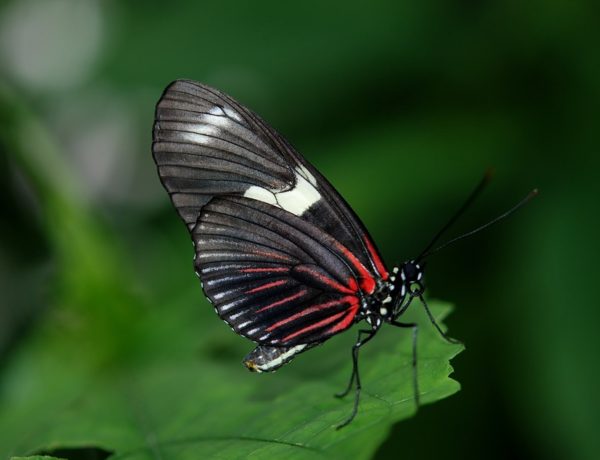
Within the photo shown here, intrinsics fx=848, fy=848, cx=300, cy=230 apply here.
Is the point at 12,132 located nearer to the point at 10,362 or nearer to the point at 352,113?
the point at 10,362

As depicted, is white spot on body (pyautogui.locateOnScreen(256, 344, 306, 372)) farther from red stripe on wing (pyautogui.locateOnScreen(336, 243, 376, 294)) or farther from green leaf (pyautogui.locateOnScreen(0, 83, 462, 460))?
red stripe on wing (pyautogui.locateOnScreen(336, 243, 376, 294))

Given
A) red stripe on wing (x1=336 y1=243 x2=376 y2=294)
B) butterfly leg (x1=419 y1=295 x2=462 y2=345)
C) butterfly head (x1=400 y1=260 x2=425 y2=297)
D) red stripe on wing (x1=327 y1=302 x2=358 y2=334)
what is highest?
red stripe on wing (x1=336 y1=243 x2=376 y2=294)

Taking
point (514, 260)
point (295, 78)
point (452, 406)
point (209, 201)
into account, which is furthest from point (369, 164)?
point (209, 201)

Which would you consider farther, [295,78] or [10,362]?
[295,78]

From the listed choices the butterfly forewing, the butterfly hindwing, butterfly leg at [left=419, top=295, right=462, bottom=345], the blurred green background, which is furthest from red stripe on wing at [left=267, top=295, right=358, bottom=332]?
the blurred green background

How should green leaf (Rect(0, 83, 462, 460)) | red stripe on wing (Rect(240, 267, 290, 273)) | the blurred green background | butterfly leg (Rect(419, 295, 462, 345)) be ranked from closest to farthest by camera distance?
green leaf (Rect(0, 83, 462, 460)) < butterfly leg (Rect(419, 295, 462, 345)) < red stripe on wing (Rect(240, 267, 290, 273)) < the blurred green background

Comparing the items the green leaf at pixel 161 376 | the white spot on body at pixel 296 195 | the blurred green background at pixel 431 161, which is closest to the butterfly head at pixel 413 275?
the green leaf at pixel 161 376

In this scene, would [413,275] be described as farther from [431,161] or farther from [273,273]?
[431,161]

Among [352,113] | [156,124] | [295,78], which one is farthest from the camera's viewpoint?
[352,113]

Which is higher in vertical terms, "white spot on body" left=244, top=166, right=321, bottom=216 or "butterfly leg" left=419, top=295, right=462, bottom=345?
"white spot on body" left=244, top=166, right=321, bottom=216
